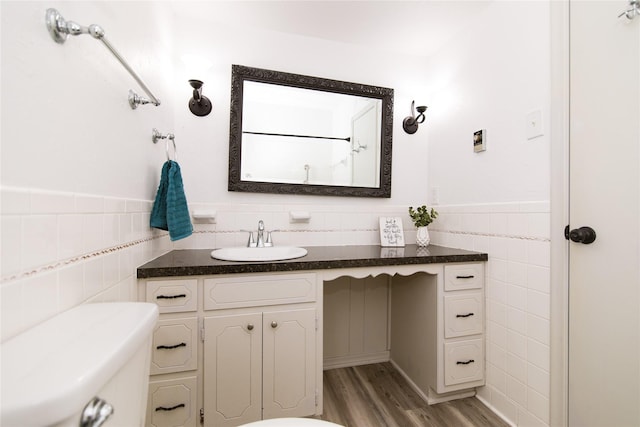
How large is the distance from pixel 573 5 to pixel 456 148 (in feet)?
2.64

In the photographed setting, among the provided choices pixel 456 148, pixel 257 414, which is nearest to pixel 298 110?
pixel 456 148

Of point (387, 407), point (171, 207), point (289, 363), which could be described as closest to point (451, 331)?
point (387, 407)

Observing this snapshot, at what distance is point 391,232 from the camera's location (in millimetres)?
1893

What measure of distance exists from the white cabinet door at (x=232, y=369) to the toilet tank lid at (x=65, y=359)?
573 mm

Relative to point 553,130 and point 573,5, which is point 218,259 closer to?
point 553,130

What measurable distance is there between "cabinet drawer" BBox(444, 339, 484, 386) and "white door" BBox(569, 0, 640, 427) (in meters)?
0.40

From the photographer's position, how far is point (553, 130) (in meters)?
1.24

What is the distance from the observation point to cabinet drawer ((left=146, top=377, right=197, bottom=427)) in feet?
3.71

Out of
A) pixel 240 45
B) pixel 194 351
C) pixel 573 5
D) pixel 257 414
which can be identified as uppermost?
pixel 240 45

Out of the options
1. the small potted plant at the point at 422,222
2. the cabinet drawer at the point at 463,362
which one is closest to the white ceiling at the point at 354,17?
the small potted plant at the point at 422,222

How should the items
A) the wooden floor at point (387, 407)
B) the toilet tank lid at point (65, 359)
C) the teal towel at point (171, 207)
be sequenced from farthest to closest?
the wooden floor at point (387, 407)
the teal towel at point (171, 207)
the toilet tank lid at point (65, 359)

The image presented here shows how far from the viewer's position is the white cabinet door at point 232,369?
3.91 ft

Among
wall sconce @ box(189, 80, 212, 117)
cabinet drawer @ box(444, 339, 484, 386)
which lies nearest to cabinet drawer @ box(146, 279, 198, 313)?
wall sconce @ box(189, 80, 212, 117)

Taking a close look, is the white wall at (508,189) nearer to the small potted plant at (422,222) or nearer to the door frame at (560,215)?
the door frame at (560,215)
